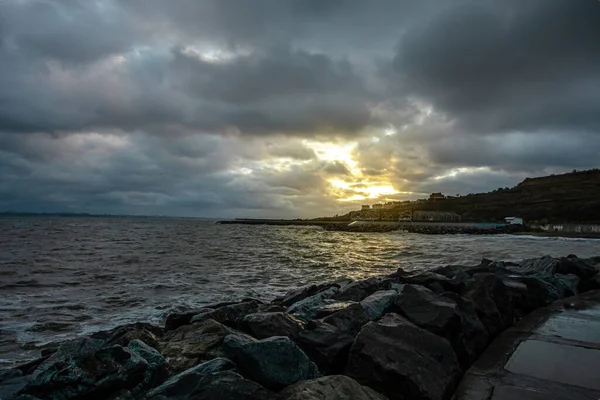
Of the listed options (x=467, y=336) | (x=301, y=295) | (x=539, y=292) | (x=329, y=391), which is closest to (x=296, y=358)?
(x=329, y=391)

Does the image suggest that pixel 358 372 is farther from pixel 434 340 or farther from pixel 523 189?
pixel 523 189

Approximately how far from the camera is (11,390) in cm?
421

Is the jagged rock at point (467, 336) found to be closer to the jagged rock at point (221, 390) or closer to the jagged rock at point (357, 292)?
the jagged rock at point (221, 390)


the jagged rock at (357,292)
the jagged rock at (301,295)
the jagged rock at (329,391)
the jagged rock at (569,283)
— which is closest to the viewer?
the jagged rock at (329,391)

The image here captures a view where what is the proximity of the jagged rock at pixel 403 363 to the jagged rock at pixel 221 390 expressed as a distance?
1.02 metres

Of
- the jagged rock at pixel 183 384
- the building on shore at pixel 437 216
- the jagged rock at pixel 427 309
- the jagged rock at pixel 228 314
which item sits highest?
the building on shore at pixel 437 216

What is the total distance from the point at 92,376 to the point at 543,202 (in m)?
121

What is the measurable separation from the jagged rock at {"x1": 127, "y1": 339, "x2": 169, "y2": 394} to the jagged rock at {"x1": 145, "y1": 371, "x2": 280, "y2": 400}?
0.54 meters

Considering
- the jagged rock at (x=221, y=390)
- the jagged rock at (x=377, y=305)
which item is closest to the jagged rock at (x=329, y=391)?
the jagged rock at (x=221, y=390)

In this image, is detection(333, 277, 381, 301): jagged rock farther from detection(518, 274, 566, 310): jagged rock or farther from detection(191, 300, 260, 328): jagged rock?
detection(518, 274, 566, 310): jagged rock

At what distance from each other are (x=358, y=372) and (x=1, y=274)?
1974 centimetres

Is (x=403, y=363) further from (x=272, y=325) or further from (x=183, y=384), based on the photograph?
(x=183, y=384)

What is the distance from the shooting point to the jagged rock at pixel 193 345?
4113mm

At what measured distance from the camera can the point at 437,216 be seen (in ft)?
414
